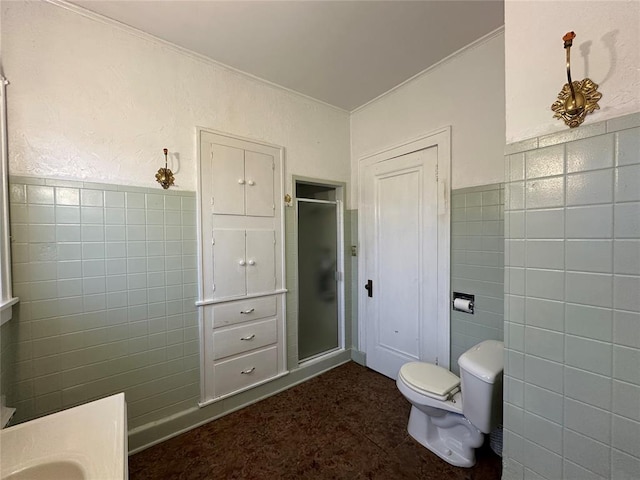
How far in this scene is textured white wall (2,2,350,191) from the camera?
4.38 ft

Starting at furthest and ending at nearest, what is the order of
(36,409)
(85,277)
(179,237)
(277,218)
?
(277,218) → (179,237) → (85,277) → (36,409)

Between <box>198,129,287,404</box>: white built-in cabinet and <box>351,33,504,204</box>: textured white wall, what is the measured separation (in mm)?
1203

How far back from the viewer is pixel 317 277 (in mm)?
2596

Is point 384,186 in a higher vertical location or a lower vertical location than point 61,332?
higher

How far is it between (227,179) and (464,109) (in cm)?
188

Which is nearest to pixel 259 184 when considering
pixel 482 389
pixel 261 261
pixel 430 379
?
pixel 261 261

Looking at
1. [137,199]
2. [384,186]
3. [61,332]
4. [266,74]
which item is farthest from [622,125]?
[61,332]

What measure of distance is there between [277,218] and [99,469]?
176 centimetres

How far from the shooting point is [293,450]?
160cm

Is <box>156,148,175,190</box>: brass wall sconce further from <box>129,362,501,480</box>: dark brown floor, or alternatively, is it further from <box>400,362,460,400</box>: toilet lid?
<box>400,362,460,400</box>: toilet lid

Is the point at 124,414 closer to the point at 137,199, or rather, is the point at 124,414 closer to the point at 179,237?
the point at 179,237

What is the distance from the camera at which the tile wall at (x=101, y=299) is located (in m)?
1.34

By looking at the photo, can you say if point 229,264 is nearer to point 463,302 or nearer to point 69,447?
point 69,447

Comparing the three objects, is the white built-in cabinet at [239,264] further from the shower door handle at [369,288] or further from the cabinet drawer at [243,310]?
the shower door handle at [369,288]
